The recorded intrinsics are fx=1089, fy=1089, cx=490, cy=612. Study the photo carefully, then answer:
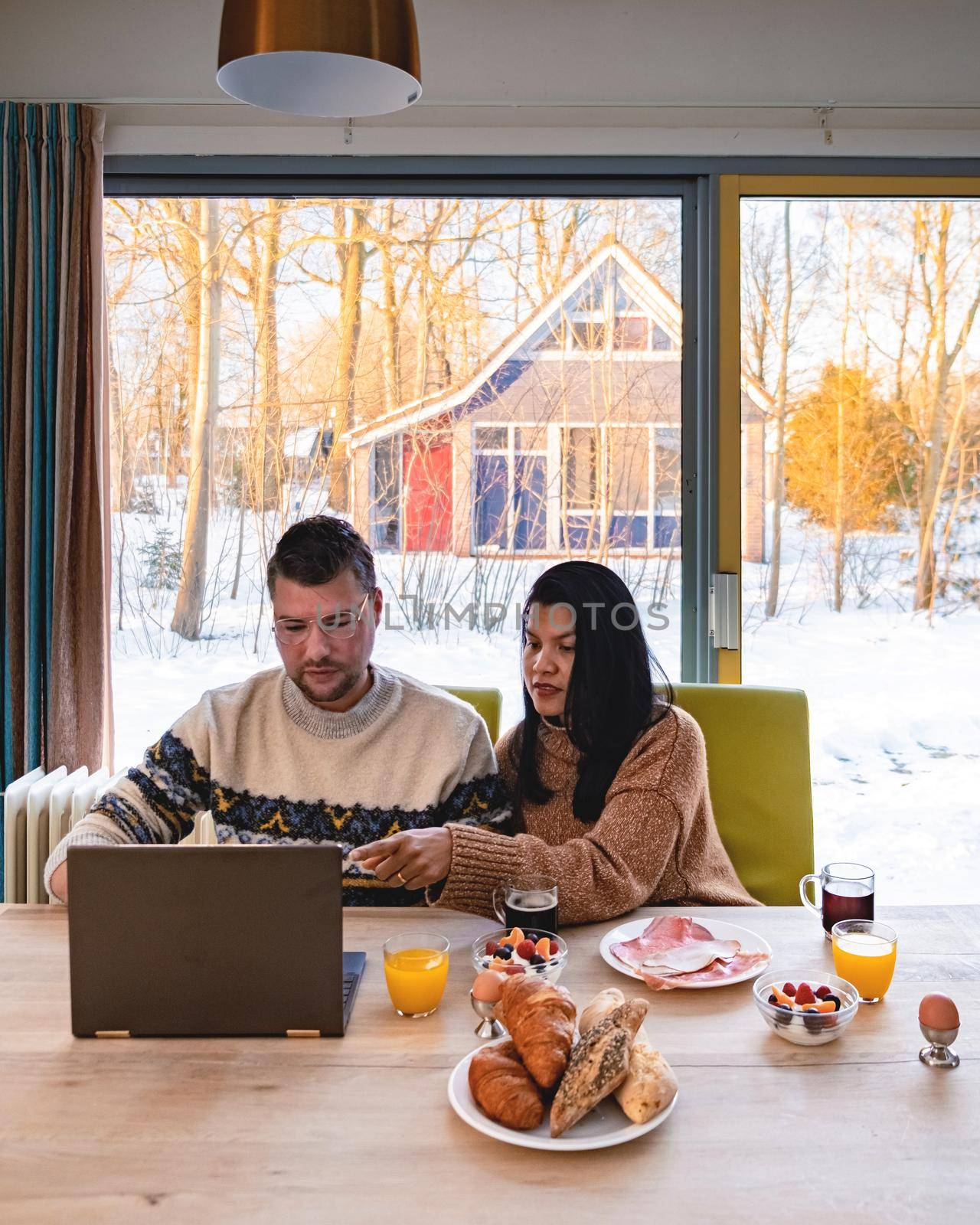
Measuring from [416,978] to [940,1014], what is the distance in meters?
0.59

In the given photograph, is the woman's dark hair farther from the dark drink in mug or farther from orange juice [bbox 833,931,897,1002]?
orange juice [bbox 833,931,897,1002]

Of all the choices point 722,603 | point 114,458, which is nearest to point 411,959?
point 722,603

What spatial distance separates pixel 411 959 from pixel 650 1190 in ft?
1.39

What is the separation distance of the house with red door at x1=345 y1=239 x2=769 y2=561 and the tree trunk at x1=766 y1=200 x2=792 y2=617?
4 cm

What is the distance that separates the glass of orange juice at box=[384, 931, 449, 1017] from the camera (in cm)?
130

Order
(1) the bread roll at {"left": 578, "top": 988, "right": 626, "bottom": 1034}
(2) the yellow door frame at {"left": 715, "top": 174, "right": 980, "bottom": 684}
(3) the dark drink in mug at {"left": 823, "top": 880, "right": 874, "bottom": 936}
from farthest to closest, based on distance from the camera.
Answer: (2) the yellow door frame at {"left": 715, "top": 174, "right": 980, "bottom": 684}
(3) the dark drink in mug at {"left": 823, "top": 880, "right": 874, "bottom": 936}
(1) the bread roll at {"left": 578, "top": 988, "right": 626, "bottom": 1034}

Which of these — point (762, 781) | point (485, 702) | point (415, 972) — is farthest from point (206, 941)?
point (762, 781)

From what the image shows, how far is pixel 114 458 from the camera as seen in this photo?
292cm

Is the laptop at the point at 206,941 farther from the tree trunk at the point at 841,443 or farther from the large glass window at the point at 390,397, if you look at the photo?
the tree trunk at the point at 841,443

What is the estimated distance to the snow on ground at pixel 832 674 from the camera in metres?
2.94

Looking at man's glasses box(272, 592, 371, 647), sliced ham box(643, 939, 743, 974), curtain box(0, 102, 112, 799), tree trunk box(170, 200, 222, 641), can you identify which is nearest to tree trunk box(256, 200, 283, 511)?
tree trunk box(170, 200, 222, 641)

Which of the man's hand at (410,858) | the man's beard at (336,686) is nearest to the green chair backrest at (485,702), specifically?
the man's beard at (336,686)

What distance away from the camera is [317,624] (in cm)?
183

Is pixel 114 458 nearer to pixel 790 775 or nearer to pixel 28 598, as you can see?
pixel 28 598
